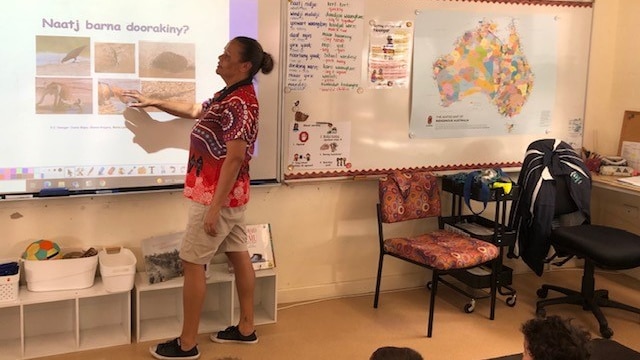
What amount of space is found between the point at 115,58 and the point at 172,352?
4.64 feet

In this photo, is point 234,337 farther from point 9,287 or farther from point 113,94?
point 113,94

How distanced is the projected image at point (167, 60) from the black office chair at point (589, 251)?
2188 millimetres

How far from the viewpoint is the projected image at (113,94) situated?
3.00 m

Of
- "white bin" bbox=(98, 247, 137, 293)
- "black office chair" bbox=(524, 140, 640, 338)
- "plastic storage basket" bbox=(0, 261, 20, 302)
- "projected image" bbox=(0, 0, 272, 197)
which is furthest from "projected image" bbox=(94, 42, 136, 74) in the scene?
"black office chair" bbox=(524, 140, 640, 338)

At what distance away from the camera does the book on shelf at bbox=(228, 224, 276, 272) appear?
336 cm

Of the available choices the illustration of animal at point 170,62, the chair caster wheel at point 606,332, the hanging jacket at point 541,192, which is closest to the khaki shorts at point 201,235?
the illustration of animal at point 170,62

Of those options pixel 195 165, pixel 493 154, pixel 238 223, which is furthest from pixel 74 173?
pixel 493 154

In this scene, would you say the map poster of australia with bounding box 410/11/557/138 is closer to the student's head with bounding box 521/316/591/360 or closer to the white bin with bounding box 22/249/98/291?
the white bin with bounding box 22/249/98/291

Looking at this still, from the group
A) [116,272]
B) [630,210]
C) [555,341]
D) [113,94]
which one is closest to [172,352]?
[116,272]

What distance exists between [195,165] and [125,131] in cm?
48

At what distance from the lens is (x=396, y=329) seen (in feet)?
11.0

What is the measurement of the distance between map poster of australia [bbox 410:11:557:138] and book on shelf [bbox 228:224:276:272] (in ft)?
3.57

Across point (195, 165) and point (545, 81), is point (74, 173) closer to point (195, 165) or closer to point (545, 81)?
point (195, 165)

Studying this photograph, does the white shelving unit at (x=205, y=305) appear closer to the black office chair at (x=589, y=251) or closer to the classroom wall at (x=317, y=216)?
the classroom wall at (x=317, y=216)
